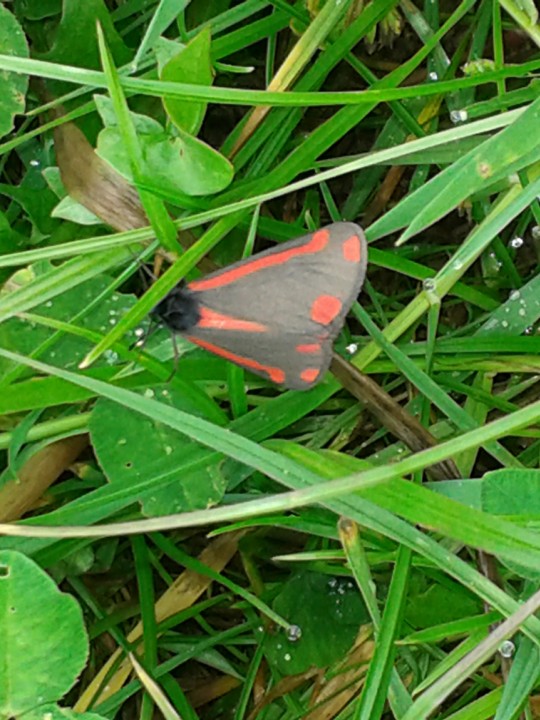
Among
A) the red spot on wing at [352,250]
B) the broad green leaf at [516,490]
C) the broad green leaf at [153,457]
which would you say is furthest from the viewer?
the broad green leaf at [153,457]

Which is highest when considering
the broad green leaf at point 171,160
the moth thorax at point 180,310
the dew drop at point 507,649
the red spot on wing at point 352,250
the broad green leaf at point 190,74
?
the broad green leaf at point 190,74

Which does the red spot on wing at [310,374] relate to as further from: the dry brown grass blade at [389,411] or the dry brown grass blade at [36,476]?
the dry brown grass blade at [36,476]

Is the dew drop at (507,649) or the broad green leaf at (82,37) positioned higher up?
the broad green leaf at (82,37)

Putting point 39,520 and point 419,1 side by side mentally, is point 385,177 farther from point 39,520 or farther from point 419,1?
point 39,520

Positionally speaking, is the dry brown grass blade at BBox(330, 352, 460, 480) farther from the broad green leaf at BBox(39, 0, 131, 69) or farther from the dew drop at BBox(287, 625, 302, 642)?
the broad green leaf at BBox(39, 0, 131, 69)

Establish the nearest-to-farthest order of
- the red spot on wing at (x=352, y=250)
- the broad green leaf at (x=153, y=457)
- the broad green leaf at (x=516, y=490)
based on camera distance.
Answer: the broad green leaf at (x=516, y=490) < the red spot on wing at (x=352, y=250) < the broad green leaf at (x=153, y=457)

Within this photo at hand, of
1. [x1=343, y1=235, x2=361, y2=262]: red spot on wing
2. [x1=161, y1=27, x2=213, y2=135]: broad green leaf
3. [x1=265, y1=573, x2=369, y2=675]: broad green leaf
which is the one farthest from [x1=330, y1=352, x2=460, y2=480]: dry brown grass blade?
[x1=161, y1=27, x2=213, y2=135]: broad green leaf

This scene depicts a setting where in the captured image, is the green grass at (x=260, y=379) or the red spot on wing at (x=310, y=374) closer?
the green grass at (x=260, y=379)

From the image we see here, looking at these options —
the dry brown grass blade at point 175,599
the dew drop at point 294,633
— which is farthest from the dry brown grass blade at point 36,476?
the dew drop at point 294,633
